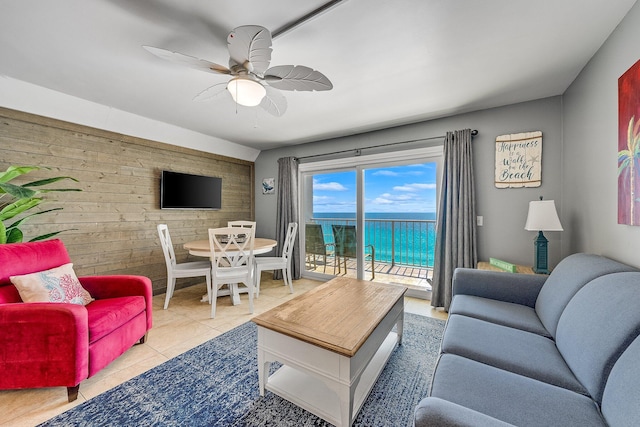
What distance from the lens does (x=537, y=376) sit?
114cm

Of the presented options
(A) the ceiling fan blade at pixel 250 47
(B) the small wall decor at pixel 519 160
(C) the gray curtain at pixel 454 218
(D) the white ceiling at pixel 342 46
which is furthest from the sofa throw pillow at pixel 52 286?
(B) the small wall decor at pixel 519 160

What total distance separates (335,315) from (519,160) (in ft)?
8.67

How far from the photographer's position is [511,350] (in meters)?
1.32

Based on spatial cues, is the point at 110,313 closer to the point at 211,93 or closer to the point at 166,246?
the point at 166,246

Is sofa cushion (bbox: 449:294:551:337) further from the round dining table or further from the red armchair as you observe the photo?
the red armchair

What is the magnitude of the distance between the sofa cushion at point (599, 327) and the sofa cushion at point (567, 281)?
130mm

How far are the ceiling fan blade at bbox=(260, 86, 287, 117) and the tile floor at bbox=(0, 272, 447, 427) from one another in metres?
2.21

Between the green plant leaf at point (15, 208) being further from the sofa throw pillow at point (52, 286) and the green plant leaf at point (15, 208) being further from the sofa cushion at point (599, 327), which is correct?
the sofa cushion at point (599, 327)

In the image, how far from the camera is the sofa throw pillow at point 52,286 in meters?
1.72

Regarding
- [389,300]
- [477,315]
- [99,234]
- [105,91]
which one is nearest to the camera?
[477,315]

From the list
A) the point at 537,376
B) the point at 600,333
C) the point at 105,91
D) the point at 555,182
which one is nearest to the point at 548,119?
the point at 555,182

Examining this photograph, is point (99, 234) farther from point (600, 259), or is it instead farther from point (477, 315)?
point (600, 259)

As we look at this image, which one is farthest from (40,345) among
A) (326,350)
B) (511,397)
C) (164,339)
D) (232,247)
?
(511,397)

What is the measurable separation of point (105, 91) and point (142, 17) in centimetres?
144
